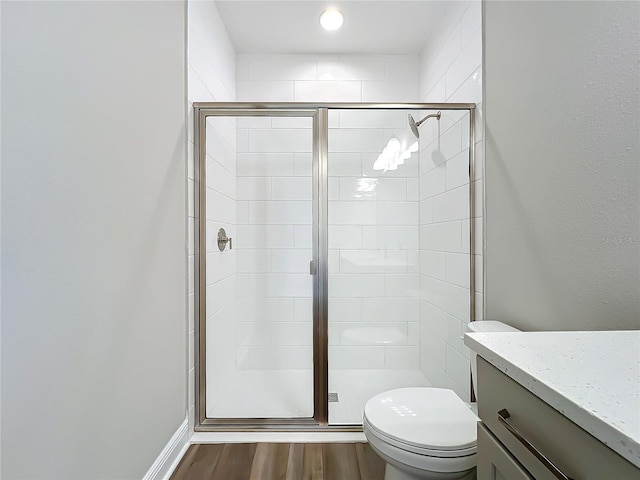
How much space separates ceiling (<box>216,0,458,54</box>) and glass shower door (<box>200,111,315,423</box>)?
0.78 meters

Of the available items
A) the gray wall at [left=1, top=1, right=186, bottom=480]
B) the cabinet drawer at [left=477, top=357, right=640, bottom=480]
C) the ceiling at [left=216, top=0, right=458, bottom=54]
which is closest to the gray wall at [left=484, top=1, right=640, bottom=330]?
the cabinet drawer at [left=477, top=357, right=640, bottom=480]

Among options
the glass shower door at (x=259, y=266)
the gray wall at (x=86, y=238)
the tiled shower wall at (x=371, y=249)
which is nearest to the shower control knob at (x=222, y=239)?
the glass shower door at (x=259, y=266)

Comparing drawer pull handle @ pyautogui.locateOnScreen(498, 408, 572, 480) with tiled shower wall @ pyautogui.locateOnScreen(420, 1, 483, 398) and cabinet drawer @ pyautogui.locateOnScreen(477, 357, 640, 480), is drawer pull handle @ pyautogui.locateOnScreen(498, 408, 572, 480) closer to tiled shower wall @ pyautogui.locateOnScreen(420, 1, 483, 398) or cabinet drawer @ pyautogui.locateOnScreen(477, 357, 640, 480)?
cabinet drawer @ pyautogui.locateOnScreen(477, 357, 640, 480)

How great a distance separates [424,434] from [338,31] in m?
2.49

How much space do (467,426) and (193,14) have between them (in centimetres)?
221

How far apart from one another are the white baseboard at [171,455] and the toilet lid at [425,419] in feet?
2.81

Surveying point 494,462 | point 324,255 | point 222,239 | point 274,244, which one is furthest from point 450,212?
point 494,462

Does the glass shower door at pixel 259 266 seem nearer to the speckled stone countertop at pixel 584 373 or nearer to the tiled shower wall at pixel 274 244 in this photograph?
the tiled shower wall at pixel 274 244

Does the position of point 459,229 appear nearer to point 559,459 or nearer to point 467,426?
point 467,426

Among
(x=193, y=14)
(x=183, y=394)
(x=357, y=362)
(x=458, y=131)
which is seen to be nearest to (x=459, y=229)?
(x=458, y=131)

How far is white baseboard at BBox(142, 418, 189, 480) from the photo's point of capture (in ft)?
4.39

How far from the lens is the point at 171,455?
1.49 meters

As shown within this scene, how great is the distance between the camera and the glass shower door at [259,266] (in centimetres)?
192

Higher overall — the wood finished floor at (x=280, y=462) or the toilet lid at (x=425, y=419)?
the toilet lid at (x=425, y=419)
